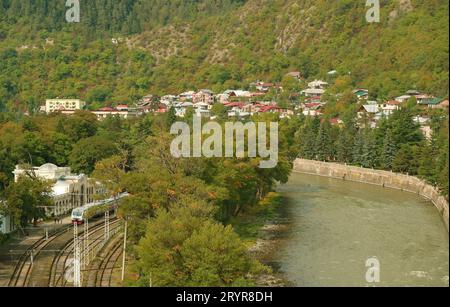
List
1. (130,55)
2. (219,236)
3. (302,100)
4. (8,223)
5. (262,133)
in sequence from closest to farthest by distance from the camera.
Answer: (219,236) → (8,223) → (262,133) → (302,100) → (130,55)

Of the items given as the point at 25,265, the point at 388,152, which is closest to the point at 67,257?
the point at 25,265

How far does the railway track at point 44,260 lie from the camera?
21277 mm

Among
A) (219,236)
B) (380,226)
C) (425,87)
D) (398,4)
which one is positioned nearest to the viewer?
(219,236)

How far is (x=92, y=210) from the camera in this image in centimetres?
2945

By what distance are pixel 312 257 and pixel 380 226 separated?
5.52 meters

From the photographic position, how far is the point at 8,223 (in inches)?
1074

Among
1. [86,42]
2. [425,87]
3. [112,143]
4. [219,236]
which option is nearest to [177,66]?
[86,42]

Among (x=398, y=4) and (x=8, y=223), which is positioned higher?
(x=398, y=4)

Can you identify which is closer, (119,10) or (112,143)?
(112,143)

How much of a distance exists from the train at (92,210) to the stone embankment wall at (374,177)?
13038mm

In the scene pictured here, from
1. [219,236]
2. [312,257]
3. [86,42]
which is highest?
[86,42]

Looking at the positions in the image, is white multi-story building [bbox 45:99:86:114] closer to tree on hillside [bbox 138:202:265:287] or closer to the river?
the river

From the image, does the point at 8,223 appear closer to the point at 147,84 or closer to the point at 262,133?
the point at 262,133

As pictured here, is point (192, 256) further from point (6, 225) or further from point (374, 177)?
point (374, 177)
